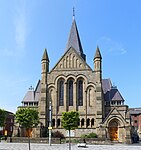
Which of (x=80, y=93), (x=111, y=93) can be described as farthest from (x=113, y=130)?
(x=80, y=93)

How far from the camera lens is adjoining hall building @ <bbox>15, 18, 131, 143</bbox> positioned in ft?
185

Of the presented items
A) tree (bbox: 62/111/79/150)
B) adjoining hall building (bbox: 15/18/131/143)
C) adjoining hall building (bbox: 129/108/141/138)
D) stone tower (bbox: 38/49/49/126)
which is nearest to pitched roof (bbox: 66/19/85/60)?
adjoining hall building (bbox: 15/18/131/143)

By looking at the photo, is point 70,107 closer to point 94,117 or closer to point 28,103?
point 94,117

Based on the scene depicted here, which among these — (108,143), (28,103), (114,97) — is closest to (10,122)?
(28,103)

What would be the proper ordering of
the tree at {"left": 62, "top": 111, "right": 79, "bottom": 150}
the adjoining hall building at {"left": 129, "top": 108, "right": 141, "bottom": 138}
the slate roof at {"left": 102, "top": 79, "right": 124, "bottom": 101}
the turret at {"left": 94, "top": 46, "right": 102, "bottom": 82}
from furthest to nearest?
the adjoining hall building at {"left": 129, "top": 108, "right": 141, "bottom": 138}, the slate roof at {"left": 102, "top": 79, "right": 124, "bottom": 101}, the turret at {"left": 94, "top": 46, "right": 102, "bottom": 82}, the tree at {"left": 62, "top": 111, "right": 79, "bottom": 150}

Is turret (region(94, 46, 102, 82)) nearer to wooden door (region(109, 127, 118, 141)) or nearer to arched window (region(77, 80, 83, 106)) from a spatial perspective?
arched window (region(77, 80, 83, 106))

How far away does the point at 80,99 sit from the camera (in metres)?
60.1

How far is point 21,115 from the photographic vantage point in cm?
3431

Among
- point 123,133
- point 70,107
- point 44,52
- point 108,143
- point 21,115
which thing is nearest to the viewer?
point 21,115

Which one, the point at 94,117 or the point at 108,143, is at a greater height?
the point at 94,117

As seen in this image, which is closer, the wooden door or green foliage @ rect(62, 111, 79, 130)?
green foliage @ rect(62, 111, 79, 130)

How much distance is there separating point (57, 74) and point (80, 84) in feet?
19.5

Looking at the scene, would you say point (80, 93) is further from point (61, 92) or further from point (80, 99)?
point (61, 92)

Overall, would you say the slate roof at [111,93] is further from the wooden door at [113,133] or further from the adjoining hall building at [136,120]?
the adjoining hall building at [136,120]
